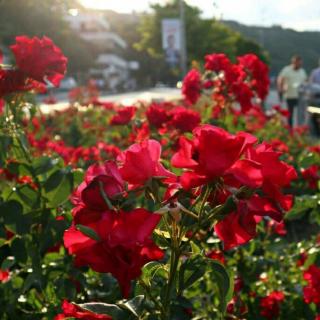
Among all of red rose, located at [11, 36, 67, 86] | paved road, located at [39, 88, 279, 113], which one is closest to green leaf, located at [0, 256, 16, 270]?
red rose, located at [11, 36, 67, 86]

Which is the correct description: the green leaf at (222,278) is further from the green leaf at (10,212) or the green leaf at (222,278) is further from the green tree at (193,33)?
the green tree at (193,33)

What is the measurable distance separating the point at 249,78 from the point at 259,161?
232cm

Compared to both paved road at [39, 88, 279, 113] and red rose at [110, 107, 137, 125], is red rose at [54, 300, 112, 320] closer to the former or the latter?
red rose at [110, 107, 137, 125]

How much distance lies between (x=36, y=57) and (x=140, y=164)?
1.12 meters

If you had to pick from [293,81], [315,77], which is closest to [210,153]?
[293,81]

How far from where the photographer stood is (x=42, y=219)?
76.5 inches

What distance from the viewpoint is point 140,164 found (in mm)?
1034

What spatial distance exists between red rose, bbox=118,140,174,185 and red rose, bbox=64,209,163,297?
8 cm

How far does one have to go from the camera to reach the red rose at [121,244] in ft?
3.09

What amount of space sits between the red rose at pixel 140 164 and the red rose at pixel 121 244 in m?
0.08

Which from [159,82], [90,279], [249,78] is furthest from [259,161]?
[159,82]

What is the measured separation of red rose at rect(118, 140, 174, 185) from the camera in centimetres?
103

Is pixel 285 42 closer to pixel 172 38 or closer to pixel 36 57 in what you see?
pixel 172 38

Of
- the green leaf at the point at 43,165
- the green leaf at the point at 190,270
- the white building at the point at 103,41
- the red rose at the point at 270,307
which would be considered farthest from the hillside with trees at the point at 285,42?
the green leaf at the point at 190,270
